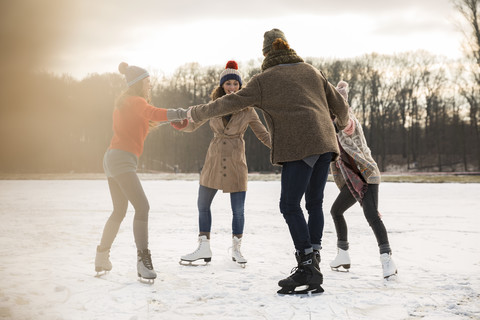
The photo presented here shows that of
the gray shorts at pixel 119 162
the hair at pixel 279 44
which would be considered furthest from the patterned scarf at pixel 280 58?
the gray shorts at pixel 119 162

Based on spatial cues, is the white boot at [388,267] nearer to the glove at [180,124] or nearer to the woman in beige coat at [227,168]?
the woman in beige coat at [227,168]

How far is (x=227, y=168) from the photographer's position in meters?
4.35

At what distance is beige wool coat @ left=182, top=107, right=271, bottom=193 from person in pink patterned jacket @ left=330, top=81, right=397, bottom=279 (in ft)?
2.46

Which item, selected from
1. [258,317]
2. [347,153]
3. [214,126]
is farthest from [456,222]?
[258,317]

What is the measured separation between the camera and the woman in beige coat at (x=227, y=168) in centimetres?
434

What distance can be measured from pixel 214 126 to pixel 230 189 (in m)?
0.64

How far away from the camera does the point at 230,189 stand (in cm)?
434

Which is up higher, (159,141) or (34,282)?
(159,141)

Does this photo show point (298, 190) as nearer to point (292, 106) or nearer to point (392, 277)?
point (292, 106)

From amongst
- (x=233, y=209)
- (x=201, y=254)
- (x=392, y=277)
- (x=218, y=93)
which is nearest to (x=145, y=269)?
(x=201, y=254)

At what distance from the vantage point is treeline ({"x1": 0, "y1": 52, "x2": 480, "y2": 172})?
122ft

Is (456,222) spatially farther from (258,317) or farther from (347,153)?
(258,317)

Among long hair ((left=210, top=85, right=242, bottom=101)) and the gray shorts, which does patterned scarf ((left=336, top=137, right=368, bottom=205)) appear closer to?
long hair ((left=210, top=85, right=242, bottom=101))

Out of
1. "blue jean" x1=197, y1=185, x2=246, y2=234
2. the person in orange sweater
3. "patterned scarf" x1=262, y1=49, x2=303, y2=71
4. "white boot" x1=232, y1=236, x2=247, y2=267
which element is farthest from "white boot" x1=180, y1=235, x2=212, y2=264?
"patterned scarf" x1=262, y1=49, x2=303, y2=71
